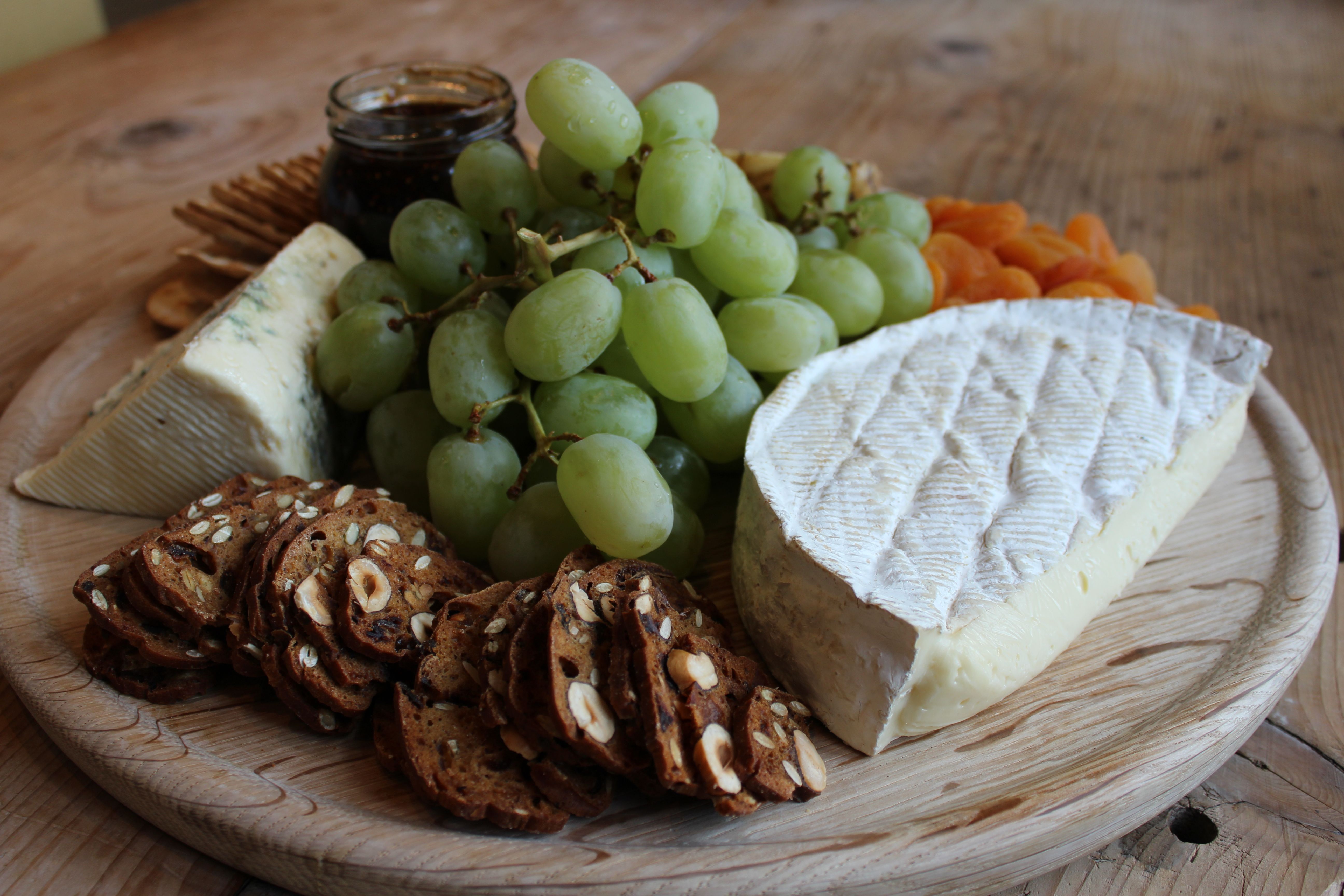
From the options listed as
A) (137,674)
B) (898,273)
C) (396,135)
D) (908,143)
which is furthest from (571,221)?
(908,143)

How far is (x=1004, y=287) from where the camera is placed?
1.47 meters

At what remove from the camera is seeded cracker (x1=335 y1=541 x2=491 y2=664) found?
0.91m

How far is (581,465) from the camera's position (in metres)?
0.97

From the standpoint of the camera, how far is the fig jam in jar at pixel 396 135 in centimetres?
142

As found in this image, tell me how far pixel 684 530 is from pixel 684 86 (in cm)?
59

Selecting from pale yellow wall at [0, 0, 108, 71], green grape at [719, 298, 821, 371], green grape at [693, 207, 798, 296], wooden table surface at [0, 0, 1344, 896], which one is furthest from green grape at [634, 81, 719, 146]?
pale yellow wall at [0, 0, 108, 71]

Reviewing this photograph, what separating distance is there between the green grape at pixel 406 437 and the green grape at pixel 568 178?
0.32 meters

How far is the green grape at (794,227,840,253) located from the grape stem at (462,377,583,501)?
0.55m

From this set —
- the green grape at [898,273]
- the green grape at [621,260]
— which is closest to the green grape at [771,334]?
the green grape at [621,260]

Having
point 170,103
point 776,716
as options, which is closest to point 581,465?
point 776,716

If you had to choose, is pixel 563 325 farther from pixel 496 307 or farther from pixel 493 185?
pixel 493 185

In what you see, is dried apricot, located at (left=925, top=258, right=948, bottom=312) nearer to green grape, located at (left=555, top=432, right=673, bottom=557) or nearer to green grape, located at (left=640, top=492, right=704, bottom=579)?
green grape, located at (left=640, top=492, right=704, bottom=579)

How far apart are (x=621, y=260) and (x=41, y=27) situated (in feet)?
9.88

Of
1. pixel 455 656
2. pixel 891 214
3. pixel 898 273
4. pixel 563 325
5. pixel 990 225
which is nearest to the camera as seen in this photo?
pixel 455 656
